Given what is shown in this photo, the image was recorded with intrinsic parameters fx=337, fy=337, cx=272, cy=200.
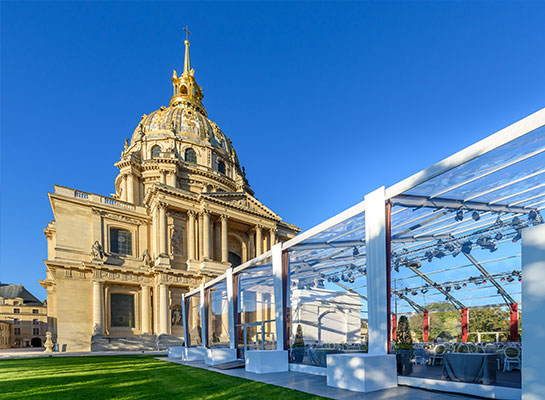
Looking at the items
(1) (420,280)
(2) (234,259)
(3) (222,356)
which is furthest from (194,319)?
(2) (234,259)

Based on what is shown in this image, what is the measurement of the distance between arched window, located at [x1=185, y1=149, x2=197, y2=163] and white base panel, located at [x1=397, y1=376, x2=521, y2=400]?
46823mm

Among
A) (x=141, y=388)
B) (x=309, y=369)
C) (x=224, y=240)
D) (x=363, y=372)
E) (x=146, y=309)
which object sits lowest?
(x=146, y=309)

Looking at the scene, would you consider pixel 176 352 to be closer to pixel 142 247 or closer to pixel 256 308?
pixel 256 308

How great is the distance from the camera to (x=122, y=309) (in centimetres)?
3247

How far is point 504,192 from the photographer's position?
8.63 m

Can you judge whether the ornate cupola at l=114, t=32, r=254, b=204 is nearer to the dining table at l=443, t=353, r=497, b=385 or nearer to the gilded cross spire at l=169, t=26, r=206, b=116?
the gilded cross spire at l=169, t=26, r=206, b=116

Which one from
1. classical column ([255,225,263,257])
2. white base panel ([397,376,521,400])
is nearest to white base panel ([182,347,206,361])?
white base panel ([397,376,521,400])

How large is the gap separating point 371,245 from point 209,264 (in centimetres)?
2912

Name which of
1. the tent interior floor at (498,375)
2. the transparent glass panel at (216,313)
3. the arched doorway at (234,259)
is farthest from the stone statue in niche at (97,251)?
the tent interior floor at (498,375)

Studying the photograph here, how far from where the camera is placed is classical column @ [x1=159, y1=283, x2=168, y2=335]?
31.4 metres

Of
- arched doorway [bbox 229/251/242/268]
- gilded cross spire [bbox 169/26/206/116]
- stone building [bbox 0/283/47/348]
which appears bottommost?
stone building [bbox 0/283/47/348]

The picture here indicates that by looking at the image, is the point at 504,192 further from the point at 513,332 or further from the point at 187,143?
the point at 187,143

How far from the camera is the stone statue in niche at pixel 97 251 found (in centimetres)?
3131

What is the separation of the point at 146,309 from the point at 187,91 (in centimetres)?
4564
